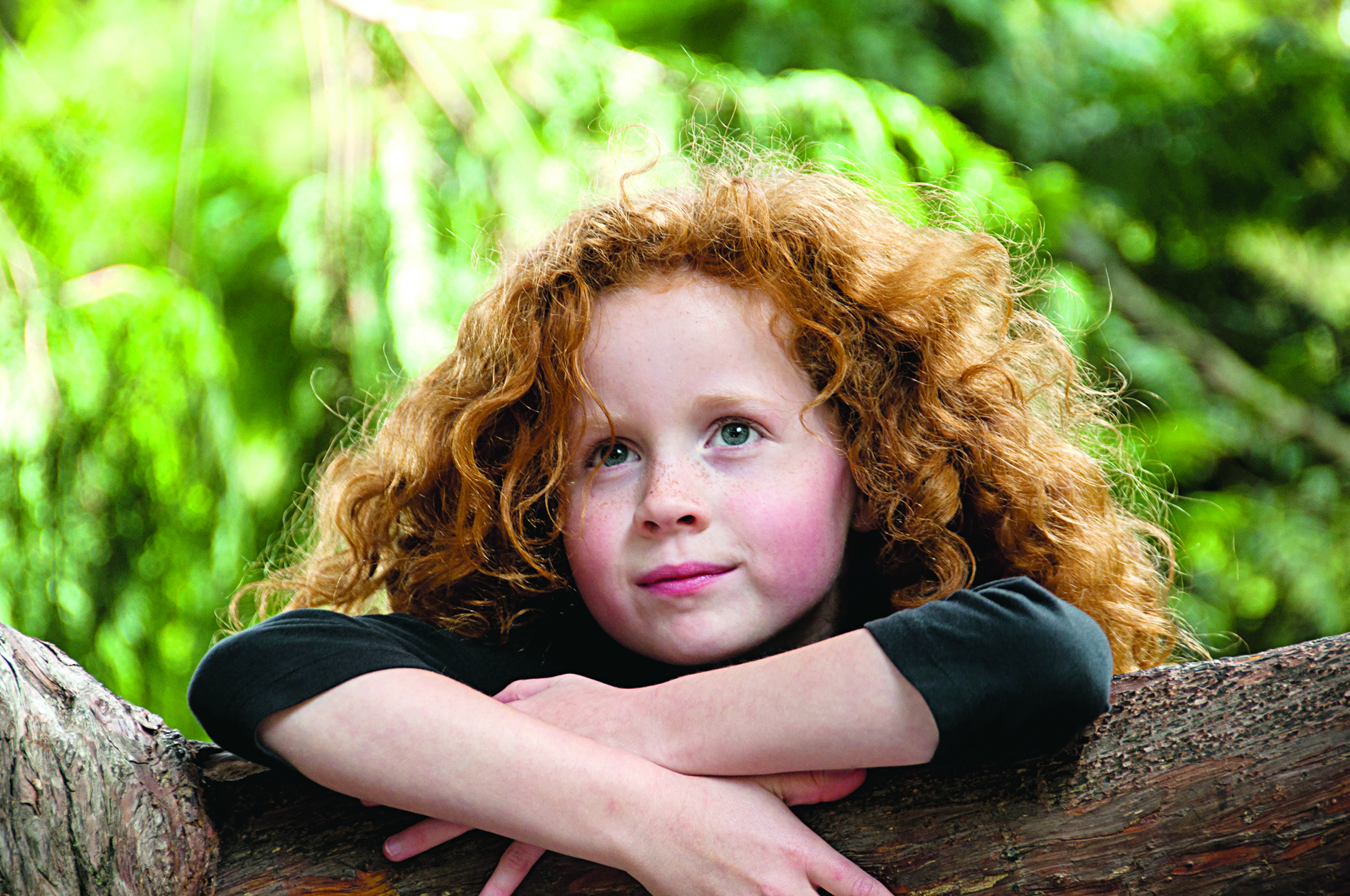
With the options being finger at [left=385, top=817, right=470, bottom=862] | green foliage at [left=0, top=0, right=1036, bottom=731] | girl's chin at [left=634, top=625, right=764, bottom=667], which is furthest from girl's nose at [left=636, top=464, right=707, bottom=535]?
green foliage at [left=0, top=0, right=1036, bottom=731]

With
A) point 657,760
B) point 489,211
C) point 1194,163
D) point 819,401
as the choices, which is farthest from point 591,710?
point 1194,163

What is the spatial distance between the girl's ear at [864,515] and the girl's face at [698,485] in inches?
3.1

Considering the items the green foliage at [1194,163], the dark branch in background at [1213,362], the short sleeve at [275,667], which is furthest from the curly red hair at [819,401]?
the dark branch in background at [1213,362]

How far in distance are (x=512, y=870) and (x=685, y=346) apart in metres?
0.55

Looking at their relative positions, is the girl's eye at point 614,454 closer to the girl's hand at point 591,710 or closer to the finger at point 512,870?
the girl's hand at point 591,710

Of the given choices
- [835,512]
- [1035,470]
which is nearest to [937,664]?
[835,512]

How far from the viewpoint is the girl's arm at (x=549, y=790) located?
911 millimetres

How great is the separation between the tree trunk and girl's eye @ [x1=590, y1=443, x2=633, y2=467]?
16.3 inches

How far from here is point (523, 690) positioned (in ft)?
3.64

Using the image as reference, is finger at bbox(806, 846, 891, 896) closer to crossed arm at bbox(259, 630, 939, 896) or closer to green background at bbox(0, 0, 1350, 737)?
crossed arm at bbox(259, 630, 939, 896)

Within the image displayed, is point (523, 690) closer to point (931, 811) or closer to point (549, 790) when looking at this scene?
point (549, 790)

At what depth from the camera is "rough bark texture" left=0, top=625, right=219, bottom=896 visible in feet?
3.05

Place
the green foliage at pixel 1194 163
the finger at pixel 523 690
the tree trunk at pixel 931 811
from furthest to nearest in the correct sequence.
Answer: the green foliage at pixel 1194 163 < the finger at pixel 523 690 < the tree trunk at pixel 931 811

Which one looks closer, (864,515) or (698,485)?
(698,485)
